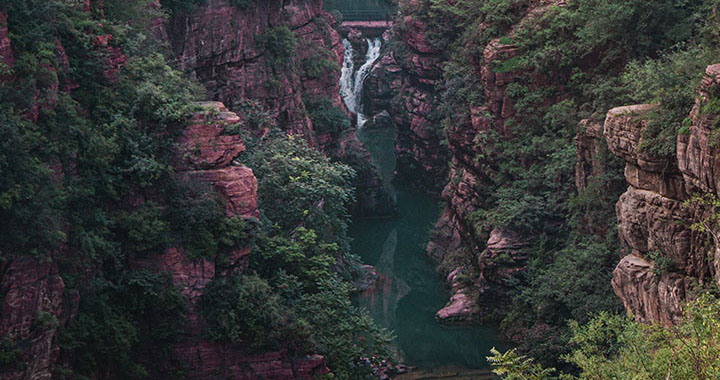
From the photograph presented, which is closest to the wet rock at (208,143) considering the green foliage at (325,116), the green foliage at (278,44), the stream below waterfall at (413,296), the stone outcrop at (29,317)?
the stone outcrop at (29,317)

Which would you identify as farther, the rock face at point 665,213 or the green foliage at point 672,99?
the green foliage at point 672,99

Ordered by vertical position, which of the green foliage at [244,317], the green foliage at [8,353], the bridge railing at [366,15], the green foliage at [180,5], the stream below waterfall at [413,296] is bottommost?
the stream below waterfall at [413,296]

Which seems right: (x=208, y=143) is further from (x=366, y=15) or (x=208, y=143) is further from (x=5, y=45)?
(x=366, y=15)

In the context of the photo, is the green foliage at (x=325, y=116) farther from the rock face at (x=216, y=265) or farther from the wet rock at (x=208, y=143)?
the wet rock at (x=208, y=143)

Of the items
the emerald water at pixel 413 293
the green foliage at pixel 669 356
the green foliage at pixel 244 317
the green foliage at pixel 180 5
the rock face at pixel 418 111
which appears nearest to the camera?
the green foliage at pixel 669 356

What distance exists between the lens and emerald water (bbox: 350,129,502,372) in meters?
25.1

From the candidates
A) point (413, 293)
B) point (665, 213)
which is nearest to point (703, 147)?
point (665, 213)

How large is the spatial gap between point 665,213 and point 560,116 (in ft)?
35.0

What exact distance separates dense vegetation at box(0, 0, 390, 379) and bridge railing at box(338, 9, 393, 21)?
3304 cm

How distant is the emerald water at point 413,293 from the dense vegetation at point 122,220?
3726mm

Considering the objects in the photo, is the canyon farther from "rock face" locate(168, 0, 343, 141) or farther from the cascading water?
the cascading water

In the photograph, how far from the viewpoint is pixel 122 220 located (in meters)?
17.9

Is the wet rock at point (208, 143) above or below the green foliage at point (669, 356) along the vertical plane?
above

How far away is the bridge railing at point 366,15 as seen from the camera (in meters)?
54.6
